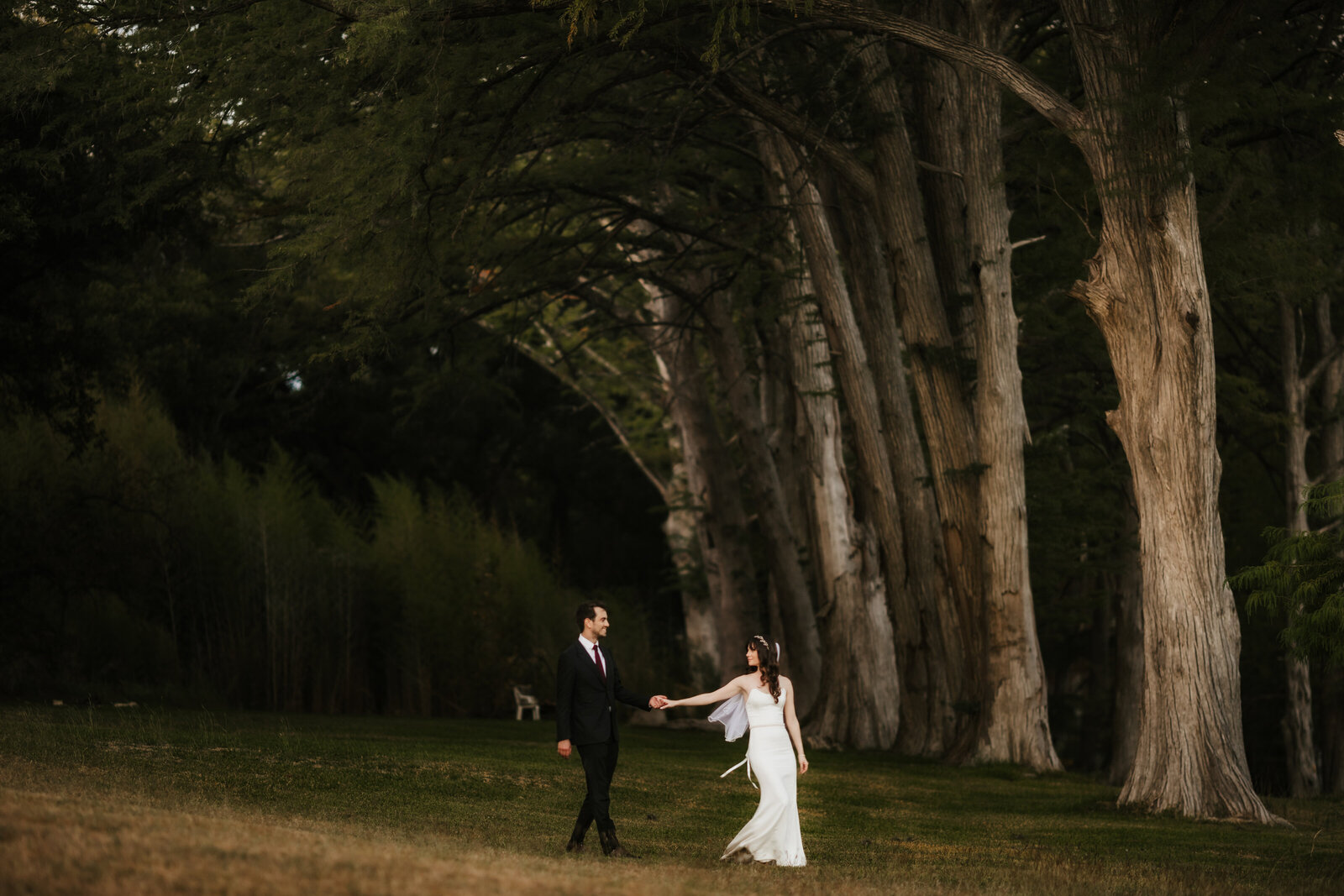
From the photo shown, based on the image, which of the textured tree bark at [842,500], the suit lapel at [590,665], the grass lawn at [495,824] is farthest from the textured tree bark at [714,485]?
the suit lapel at [590,665]

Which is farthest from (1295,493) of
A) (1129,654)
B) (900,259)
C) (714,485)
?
(714,485)

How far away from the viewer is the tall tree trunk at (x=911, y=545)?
66.9 feet

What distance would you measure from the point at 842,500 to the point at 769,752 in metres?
14.7

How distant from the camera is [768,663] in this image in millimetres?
9391

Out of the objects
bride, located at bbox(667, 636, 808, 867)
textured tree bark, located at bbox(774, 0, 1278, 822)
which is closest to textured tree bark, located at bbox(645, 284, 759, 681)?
textured tree bark, located at bbox(774, 0, 1278, 822)

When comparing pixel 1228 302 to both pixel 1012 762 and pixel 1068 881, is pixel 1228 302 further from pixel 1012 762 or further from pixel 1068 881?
pixel 1068 881

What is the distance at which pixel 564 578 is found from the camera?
4191 cm

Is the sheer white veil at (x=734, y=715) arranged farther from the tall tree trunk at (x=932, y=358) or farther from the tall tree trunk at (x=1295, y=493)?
the tall tree trunk at (x=1295, y=493)

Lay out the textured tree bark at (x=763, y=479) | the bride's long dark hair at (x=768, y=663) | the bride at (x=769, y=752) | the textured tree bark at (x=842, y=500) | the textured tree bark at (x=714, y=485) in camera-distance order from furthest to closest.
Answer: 1. the textured tree bark at (x=714, y=485)
2. the textured tree bark at (x=763, y=479)
3. the textured tree bark at (x=842, y=500)
4. the bride's long dark hair at (x=768, y=663)
5. the bride at (x=769, y=752)

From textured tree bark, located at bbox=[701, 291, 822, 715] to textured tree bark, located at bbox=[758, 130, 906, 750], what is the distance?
1265 mm

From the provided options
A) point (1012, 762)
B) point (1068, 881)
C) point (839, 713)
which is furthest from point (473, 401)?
point (1068, 881)

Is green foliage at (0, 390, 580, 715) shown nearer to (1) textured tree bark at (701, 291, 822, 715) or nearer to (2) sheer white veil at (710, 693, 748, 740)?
(1) textured tree bark at (701, 291, 822, 715)

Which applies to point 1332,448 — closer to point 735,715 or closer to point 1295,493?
point 1295,493

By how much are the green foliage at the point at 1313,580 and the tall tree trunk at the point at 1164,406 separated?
301 centimetres
